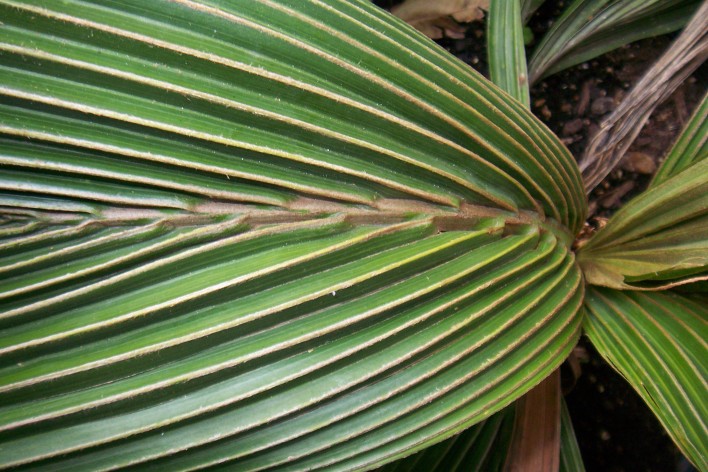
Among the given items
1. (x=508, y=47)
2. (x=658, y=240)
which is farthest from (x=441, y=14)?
(x=658, y=240)

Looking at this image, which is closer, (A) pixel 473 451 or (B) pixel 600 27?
(A) pixel 473 451

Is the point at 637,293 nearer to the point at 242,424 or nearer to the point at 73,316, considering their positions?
the point at 242,424

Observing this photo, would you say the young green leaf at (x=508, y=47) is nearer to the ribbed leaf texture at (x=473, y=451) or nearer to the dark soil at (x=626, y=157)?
the dark soil at (x=626, y=157)

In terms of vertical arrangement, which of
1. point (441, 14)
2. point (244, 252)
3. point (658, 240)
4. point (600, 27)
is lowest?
point (658, 240)

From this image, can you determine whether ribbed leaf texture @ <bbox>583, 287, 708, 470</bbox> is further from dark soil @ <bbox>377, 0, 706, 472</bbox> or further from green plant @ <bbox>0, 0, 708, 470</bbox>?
dark soil @ <bbox>377, 0, 706, 472</bbox>

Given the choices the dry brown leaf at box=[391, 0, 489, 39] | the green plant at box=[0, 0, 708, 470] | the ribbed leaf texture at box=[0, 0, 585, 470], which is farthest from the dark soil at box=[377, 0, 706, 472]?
the ribbed leaf texture at box=[0, 0, 585, 470]

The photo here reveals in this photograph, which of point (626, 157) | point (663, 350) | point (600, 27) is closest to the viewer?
point (663, 350)

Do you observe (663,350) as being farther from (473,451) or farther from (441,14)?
(441,14)

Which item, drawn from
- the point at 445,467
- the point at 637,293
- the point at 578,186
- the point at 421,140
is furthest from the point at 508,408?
the point at 421,140
